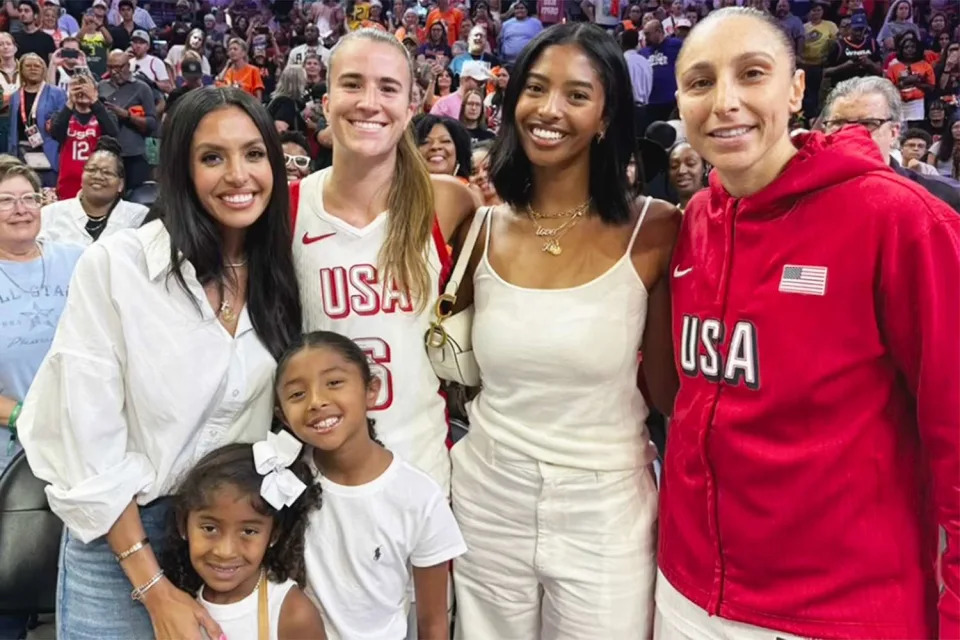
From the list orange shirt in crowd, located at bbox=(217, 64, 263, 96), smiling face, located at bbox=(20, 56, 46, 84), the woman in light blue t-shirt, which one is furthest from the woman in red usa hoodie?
orange shirt in crowd, located at bbox=(217, 64, 263, 96)

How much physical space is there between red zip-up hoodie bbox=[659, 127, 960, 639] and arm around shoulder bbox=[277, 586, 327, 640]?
86cm

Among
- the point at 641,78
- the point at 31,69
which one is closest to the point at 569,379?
the point at 31,69

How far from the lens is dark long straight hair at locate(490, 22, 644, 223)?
203cm

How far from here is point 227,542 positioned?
1827 millimetres

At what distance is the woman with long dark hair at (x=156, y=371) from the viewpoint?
5.64ft

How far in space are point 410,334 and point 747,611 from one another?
3.29 ft

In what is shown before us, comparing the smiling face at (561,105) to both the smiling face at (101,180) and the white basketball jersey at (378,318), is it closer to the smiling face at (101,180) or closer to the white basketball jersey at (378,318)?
the white basketball jersey at (378,318)

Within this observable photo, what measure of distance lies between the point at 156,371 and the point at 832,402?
137cm

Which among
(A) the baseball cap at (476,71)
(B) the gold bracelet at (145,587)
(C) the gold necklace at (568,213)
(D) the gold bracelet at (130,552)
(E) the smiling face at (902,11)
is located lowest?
(B) the gold bracelet at (145,587)

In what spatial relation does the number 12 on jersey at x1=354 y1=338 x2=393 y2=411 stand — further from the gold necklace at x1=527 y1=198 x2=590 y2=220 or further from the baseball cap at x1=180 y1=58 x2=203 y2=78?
the baseball cap at x1=180 y1=58 x2=203 y2=78

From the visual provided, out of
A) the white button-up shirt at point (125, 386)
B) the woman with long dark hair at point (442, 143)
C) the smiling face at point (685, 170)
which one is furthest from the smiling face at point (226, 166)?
the smiling face at point (685, 170)

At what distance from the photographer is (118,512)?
1729 mm

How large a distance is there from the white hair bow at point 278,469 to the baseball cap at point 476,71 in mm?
7430

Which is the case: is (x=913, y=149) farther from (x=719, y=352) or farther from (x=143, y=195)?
A: (x=719, y=352)
